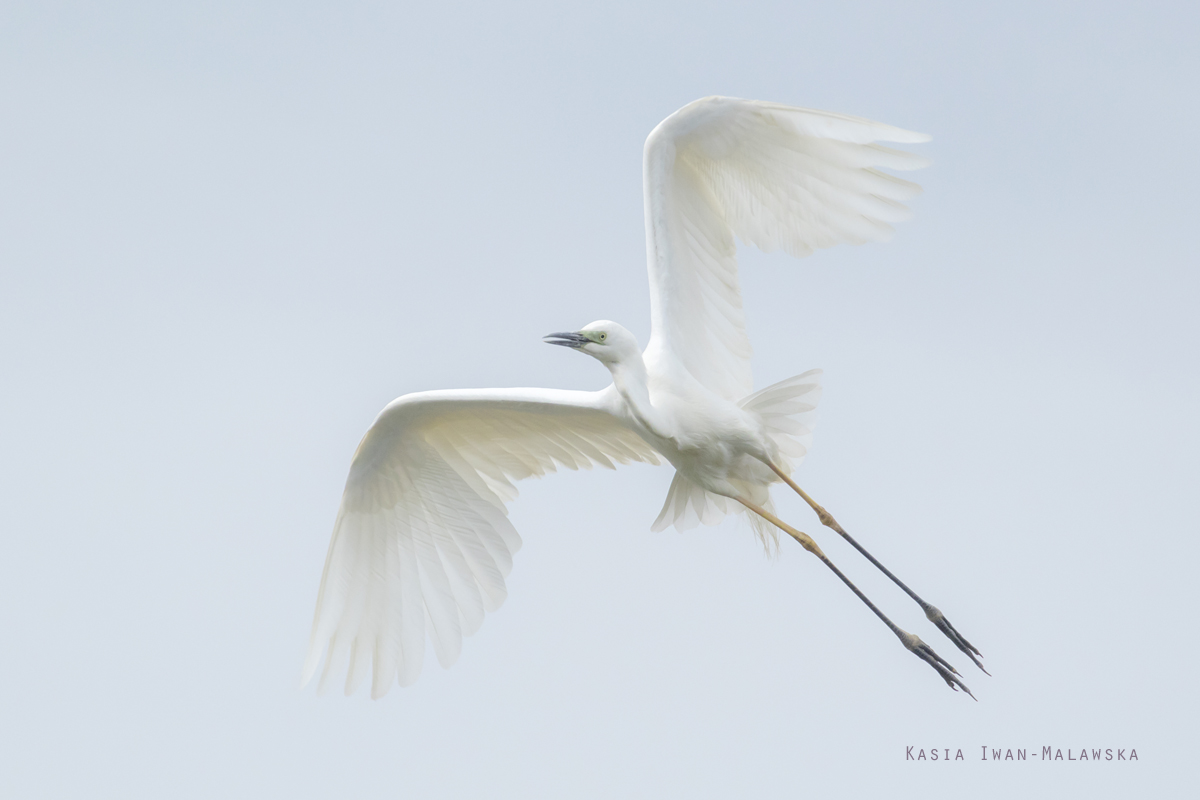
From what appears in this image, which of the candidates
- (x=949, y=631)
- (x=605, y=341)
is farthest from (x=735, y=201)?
(x=949, y=631)

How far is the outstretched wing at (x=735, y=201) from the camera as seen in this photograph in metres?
10.1

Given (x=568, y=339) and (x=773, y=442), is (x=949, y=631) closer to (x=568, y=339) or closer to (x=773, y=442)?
(x=773, y=442)

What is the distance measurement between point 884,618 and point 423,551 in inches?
148

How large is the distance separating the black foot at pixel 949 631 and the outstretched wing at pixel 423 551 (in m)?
2.54

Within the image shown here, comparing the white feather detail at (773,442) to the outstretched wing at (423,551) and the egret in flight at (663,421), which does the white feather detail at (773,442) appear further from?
the outstretched wing at (423,551)

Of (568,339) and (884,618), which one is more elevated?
(568,339)

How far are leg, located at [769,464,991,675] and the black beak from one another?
1715 millimetres

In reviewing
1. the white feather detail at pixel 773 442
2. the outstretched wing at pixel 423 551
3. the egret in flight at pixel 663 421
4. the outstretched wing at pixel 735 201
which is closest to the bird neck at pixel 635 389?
the egret in flight at pixel 663 421

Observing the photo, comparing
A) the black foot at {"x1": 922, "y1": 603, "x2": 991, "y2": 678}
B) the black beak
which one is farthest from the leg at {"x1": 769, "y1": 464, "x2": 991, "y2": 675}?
the black beak

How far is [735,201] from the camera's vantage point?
10.8 metres

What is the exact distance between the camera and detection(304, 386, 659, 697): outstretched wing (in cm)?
1145

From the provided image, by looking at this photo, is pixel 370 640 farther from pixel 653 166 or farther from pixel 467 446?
pixel 653 166

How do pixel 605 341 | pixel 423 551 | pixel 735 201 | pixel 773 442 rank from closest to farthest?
pixel 605 341 < pixel 773 442 < pixel 735 201 < pixel 423 551

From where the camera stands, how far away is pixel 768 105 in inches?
399
